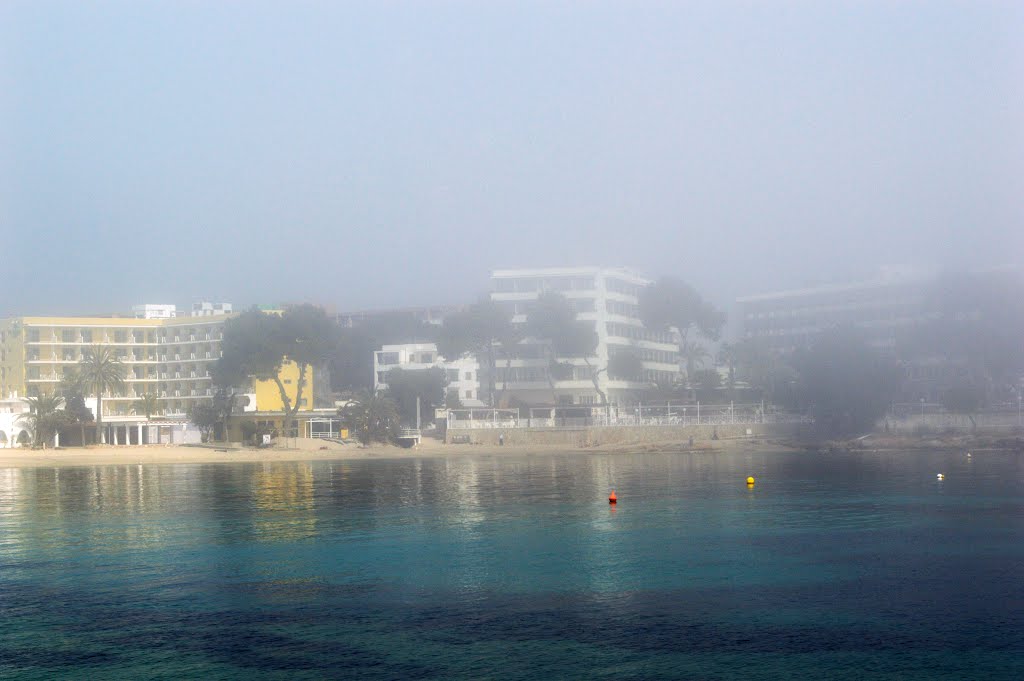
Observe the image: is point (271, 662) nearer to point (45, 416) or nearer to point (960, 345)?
point (45, 416)

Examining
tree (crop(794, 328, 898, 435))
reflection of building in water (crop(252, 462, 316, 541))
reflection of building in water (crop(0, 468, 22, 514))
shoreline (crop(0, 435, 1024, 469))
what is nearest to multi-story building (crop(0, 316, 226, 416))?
shoreline (crop(0, 435, 1024, 469))

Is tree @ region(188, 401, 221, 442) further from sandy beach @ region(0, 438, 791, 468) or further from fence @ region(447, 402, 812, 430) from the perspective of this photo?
fence @ region(447, 402, 812, 430)

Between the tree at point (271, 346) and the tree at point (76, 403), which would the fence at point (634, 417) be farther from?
the tree at point (76, 403)

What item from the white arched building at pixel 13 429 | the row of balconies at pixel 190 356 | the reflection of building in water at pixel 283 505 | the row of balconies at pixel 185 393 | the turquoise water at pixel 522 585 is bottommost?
the turquoise water at pixel 522 585

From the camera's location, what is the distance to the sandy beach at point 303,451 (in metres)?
117

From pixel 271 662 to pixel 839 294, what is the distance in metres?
157

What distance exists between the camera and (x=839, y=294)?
169 meters

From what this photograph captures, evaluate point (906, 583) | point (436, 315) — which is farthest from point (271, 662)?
point (436, 315)

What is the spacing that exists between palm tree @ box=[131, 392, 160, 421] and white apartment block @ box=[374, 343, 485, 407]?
101 ft

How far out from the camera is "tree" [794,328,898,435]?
117438mm

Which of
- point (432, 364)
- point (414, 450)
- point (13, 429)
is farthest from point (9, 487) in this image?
point (432, 364)

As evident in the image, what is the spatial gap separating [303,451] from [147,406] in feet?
95.8

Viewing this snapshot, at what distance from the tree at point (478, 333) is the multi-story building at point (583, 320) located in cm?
336

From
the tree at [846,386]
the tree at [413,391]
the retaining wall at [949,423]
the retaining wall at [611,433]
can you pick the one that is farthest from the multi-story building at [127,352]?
the retaining wall at [949,423]
